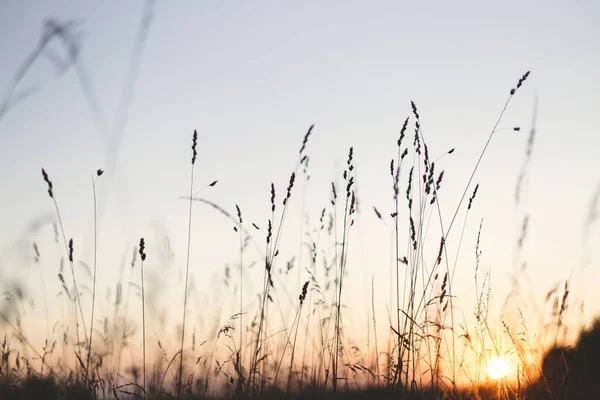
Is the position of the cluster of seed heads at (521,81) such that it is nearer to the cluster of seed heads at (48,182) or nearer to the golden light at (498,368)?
the golden light at (498,368)

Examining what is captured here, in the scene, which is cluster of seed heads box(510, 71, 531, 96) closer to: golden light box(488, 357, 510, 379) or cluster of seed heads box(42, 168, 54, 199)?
golden light box(488, 357, 510, 379)

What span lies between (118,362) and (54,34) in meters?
2.37

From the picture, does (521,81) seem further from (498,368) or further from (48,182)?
(48,182)

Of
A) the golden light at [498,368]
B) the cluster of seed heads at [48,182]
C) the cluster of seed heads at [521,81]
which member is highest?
the cluster of seed heads at [521,81]

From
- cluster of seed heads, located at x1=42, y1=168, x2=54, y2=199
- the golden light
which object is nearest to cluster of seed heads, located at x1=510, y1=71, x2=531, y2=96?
the golden light

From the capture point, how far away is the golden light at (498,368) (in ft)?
7.89

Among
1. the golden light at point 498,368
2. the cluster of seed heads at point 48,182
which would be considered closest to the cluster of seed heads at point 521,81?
the golden light at point 498,368

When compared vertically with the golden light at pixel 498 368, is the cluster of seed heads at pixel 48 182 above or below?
above

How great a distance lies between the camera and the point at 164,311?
3.52 m

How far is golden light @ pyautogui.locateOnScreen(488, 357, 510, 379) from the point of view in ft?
7.89

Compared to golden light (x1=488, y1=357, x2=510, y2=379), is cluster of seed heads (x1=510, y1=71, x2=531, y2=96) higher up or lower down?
higher up

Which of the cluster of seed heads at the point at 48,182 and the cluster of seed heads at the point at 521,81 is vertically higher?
the cluster of seed heads at the point at 521,81

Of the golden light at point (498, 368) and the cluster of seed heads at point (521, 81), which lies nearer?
the golden light at point (498, 368)

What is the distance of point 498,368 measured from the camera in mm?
2441
